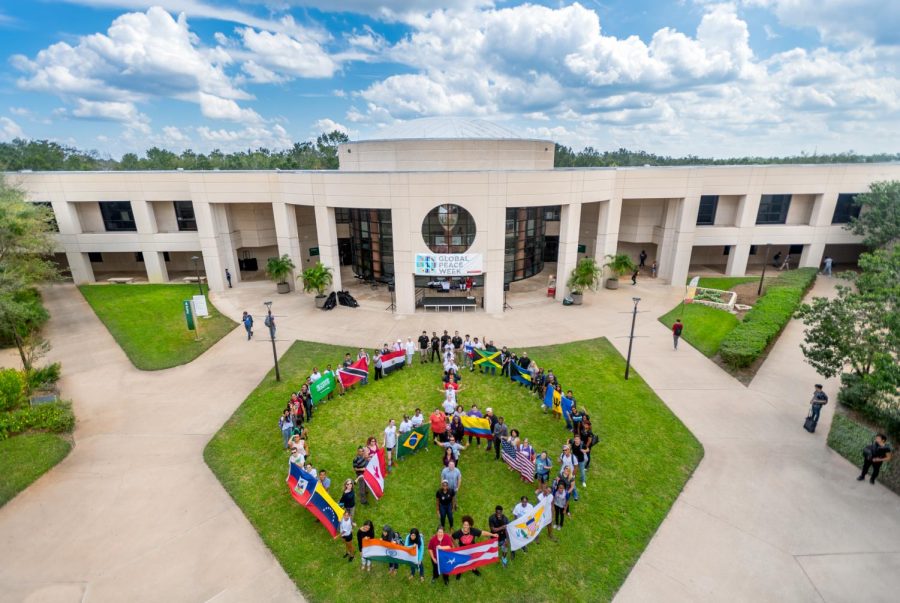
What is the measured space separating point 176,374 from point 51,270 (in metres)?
14.5

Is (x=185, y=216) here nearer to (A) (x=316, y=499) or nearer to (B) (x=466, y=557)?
(A) (x=316, y=499)

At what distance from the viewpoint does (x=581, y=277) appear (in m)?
27.5

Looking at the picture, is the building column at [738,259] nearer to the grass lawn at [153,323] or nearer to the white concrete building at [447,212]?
the white concrete building at [447,212]

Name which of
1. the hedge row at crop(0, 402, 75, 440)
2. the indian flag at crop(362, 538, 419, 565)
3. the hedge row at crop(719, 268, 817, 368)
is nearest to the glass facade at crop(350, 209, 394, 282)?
the hedge row at crop(0, 402, 75, 440)

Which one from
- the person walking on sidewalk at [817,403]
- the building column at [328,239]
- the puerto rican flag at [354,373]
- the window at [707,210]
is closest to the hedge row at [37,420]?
the puerto rican flag at [354,373]

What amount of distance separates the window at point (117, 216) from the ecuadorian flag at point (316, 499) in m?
33.4

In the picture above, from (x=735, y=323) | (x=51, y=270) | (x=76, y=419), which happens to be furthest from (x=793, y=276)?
(x=51, y=270)

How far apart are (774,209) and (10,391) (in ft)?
154

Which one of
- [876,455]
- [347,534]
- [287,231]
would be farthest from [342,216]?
[876,455]

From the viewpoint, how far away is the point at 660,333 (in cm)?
2345

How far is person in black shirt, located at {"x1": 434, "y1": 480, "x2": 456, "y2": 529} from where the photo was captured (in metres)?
10.6

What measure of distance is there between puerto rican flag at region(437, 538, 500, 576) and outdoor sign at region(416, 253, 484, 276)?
17.8m

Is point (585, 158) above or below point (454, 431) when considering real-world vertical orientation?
above

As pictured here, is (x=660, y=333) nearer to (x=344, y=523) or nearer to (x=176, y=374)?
(x=344, y=523)
